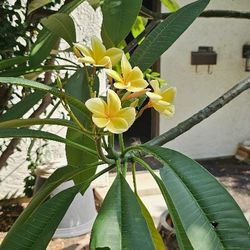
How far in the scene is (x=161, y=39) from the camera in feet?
3.27

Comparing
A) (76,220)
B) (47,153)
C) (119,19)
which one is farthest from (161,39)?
(47,153)

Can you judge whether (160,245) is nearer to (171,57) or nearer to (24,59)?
(24,59)

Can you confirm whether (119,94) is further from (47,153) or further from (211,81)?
(211,81)

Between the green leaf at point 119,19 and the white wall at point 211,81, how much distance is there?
3917 mm

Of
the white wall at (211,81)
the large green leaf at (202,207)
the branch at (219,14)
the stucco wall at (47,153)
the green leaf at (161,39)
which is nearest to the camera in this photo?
the large green leaf at (202,207)

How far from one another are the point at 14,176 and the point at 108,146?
10.1 feet

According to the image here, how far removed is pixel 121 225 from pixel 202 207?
12cm

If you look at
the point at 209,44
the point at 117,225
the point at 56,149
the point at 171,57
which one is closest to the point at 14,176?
the point at 56,149

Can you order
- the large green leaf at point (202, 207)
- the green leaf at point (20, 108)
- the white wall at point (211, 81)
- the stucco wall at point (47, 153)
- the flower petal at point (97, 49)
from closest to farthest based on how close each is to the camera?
the large green leaf at point (202, 207) → the flower petal at point (97, 49) → the green leaf at point (20, 108) → the stucco wall at point (47, 153) → the white wall at point (211, 81)

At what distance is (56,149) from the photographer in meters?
3.84

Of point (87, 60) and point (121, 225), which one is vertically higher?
point (87, 60)

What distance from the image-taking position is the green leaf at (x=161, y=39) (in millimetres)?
985

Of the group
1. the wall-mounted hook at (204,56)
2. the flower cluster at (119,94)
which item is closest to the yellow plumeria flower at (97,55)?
the flower cluster at (119,94)

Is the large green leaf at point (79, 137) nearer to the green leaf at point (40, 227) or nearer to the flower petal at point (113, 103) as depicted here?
the green leaf at point (40, 227)
